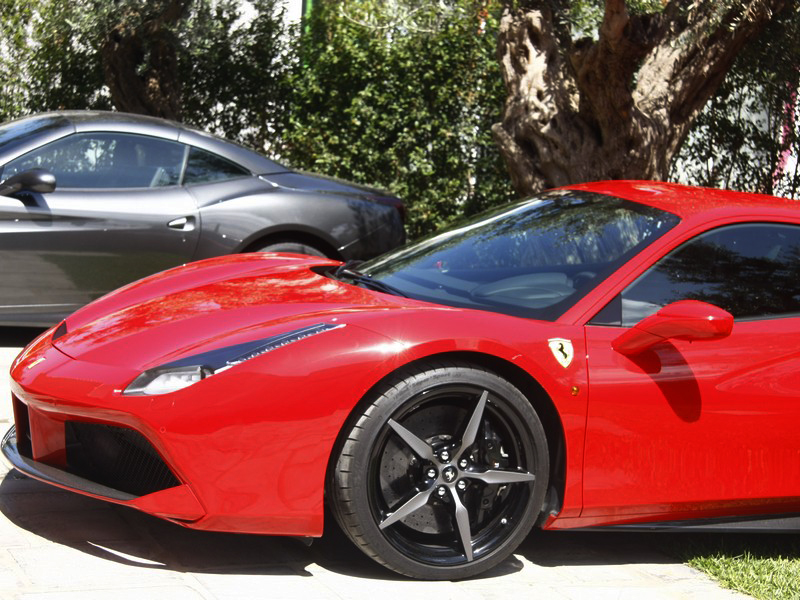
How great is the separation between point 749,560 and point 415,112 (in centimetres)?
737

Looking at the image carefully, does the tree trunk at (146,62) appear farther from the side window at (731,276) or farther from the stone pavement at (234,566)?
the side window at (731,276)

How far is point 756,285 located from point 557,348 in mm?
937

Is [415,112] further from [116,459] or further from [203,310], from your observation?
[116,459]

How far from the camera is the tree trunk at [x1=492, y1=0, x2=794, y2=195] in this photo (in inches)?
289

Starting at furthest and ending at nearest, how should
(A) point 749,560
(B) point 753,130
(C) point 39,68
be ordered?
1. (C) point 39,68
2. (B) point 753,130
3. (A) point 749,560

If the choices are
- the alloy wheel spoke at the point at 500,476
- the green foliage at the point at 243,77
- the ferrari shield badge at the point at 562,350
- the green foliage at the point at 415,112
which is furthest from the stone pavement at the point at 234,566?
the green foliage at the point at 243,77

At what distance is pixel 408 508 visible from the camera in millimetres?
3572

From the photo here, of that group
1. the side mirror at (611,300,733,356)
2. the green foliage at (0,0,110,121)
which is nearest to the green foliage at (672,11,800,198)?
the side mirror at (611,300,733,356)

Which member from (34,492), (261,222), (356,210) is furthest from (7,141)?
(34,492)

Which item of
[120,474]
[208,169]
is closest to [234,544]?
[120,474]

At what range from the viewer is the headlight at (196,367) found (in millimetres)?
3434

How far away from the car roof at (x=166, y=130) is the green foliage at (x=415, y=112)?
11.7ft

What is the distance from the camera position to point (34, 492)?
13.9 feet

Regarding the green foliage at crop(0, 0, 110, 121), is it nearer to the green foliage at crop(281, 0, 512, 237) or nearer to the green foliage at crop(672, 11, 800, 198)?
the green foliage at crop(281, 0, 512, 237)
